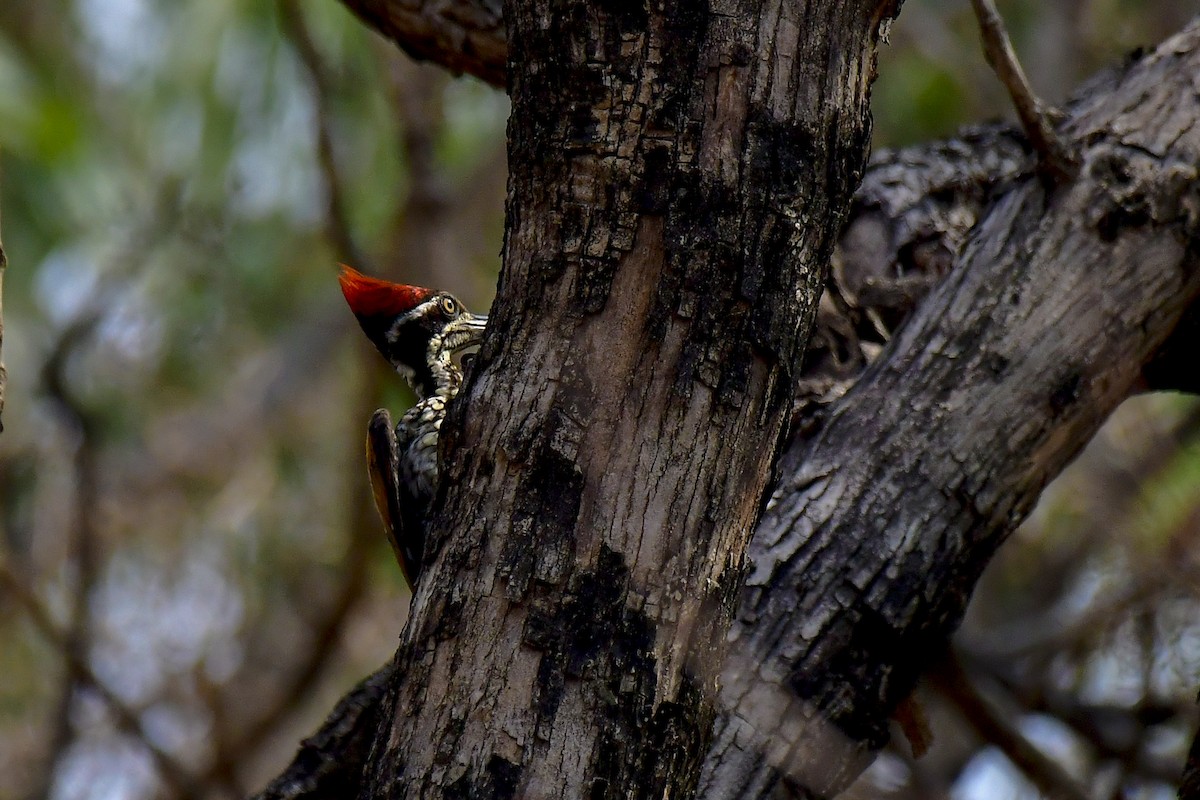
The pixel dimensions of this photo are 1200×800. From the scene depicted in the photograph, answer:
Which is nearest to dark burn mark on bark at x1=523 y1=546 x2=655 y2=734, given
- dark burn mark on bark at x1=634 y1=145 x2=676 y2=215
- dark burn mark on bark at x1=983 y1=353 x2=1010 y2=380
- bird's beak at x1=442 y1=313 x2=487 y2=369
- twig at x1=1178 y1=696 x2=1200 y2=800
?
dark burn mark on bark at x1=634 y1=145 x2=676 y2=215

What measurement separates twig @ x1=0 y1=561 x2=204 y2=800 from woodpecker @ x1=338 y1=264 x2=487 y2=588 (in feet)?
6.32

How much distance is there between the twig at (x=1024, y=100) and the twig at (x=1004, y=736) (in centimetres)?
127

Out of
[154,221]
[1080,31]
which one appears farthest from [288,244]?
[1080,31]

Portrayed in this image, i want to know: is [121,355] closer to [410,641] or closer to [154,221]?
[154,221]

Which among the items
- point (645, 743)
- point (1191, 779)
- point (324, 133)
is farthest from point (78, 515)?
point (1191, 779)

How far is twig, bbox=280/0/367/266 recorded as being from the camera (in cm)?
604

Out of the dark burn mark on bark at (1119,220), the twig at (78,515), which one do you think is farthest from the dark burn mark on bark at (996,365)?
the twig at (78,515)

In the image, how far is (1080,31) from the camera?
26.1ft

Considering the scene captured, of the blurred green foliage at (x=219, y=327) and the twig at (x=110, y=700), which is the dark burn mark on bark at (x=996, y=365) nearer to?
the blurred green foliage at (x=219, y=327)

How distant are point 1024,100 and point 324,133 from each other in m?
3.94

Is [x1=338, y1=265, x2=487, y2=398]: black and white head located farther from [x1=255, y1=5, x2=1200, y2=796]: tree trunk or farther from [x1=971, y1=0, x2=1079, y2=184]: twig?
[x1=255, y1=5, x2=1200, y2=796]: tree trunk

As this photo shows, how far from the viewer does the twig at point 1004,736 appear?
3.53 m

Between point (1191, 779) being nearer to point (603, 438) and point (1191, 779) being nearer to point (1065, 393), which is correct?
point (1065, 393)

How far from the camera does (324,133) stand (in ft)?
20.5
